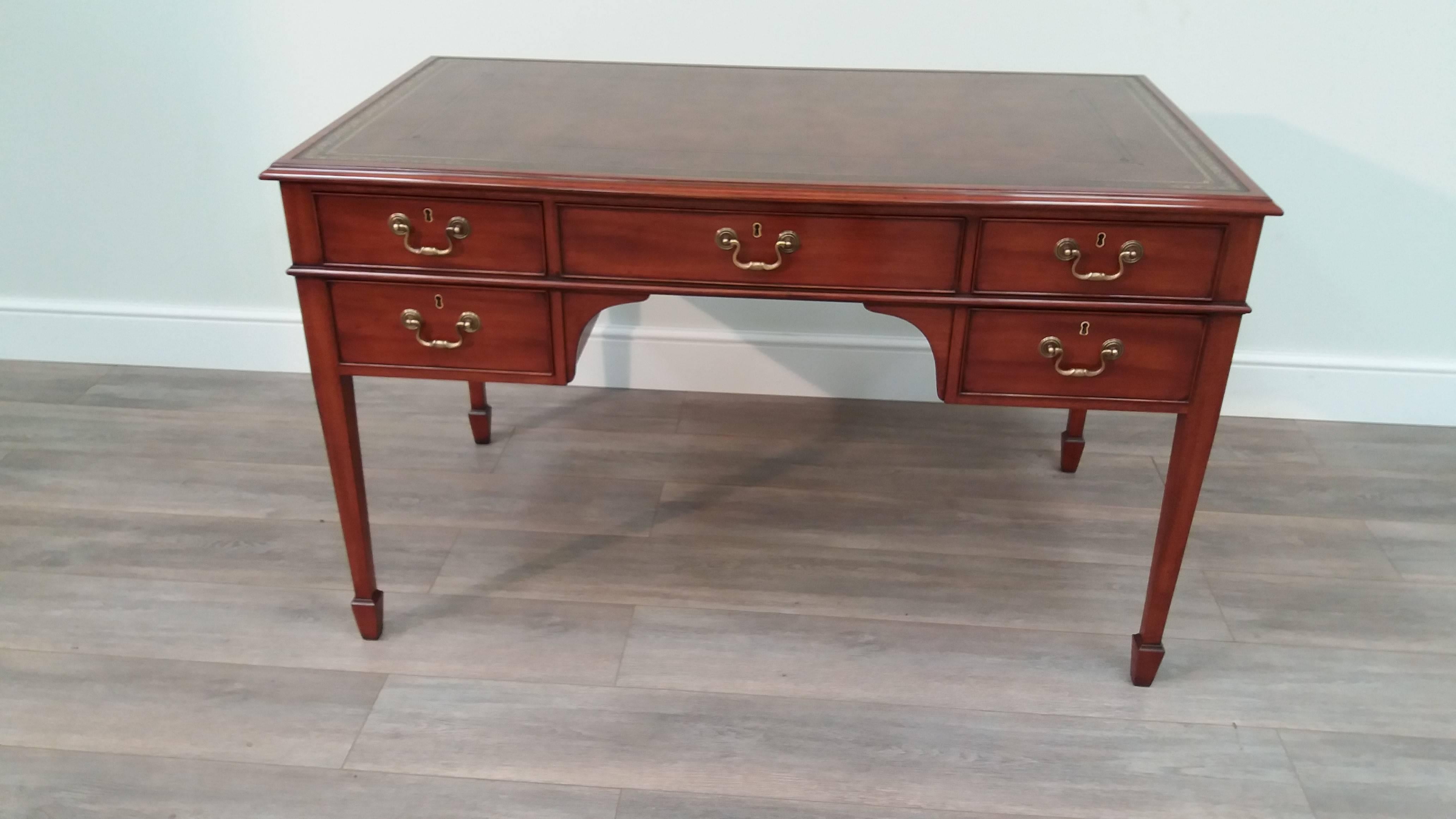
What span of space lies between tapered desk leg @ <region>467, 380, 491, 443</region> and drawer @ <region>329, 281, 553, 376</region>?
0.75 m

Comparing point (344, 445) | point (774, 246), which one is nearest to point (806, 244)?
point (774, 246)

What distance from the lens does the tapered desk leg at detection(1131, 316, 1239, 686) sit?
1.46m

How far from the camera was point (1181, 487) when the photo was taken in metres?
1.59

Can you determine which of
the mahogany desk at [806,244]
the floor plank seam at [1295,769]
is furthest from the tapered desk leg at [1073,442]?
the floor plank seam at [1295,769]

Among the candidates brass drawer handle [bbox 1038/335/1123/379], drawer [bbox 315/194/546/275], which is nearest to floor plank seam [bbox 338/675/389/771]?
drawer [bbox 315/194/546/275]

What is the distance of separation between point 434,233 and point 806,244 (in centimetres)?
53

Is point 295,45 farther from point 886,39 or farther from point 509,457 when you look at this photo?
point 886,39

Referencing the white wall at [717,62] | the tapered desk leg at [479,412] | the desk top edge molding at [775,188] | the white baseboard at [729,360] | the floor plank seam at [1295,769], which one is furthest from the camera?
the white baseboard at [729,360]

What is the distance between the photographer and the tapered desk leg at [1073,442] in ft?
7.43

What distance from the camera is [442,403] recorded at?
257 cm

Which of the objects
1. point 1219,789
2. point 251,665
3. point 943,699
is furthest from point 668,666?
point 1219,789

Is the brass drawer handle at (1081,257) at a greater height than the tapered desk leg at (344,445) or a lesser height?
greater

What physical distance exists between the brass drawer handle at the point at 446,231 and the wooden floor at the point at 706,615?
2.30 ft

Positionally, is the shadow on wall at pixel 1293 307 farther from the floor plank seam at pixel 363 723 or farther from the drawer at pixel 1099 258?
the floor plank seam at pixel 363 723
